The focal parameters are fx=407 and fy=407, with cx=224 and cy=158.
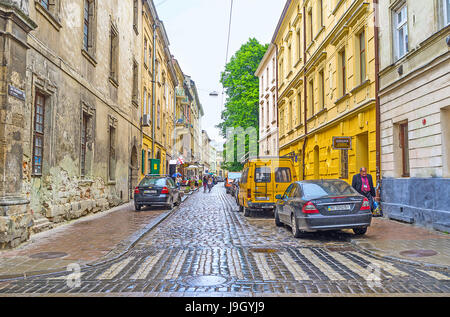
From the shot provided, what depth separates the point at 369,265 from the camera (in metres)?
6.57

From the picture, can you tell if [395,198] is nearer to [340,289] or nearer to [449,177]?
[449,177]

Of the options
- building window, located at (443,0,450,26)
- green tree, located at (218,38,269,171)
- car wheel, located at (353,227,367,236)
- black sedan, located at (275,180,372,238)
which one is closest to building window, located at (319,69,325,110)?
building window, located at (443,0,450,26)

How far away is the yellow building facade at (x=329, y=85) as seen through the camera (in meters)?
14.9

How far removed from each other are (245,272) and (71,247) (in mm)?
→ 3970

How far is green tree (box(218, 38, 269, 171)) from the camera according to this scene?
136ft

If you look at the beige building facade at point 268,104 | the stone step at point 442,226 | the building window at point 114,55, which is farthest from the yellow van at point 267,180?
the beige building facade at point 268,104

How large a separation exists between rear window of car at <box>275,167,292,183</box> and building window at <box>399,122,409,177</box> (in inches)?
149

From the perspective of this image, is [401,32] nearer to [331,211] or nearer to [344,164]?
[344,164]

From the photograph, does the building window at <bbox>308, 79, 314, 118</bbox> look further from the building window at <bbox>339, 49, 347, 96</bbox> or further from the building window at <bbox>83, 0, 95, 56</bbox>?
the building window at <bbox>83, 0, 95, 56</bbox>

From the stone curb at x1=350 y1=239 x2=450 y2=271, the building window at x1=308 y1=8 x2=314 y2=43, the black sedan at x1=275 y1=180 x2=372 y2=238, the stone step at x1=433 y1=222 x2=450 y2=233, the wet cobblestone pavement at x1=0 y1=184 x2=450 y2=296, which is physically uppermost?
the building window at x1=308 y1=8 x2=314 y2=43

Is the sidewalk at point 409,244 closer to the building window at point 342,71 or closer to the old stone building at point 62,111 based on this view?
the old stone building at point 62,111

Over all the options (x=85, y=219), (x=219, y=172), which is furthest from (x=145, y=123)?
(x=219, y=172)

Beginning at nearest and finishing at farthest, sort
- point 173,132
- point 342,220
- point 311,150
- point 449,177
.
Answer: point 342,220 < point 449,177 < point 311,150 < point 173,132
